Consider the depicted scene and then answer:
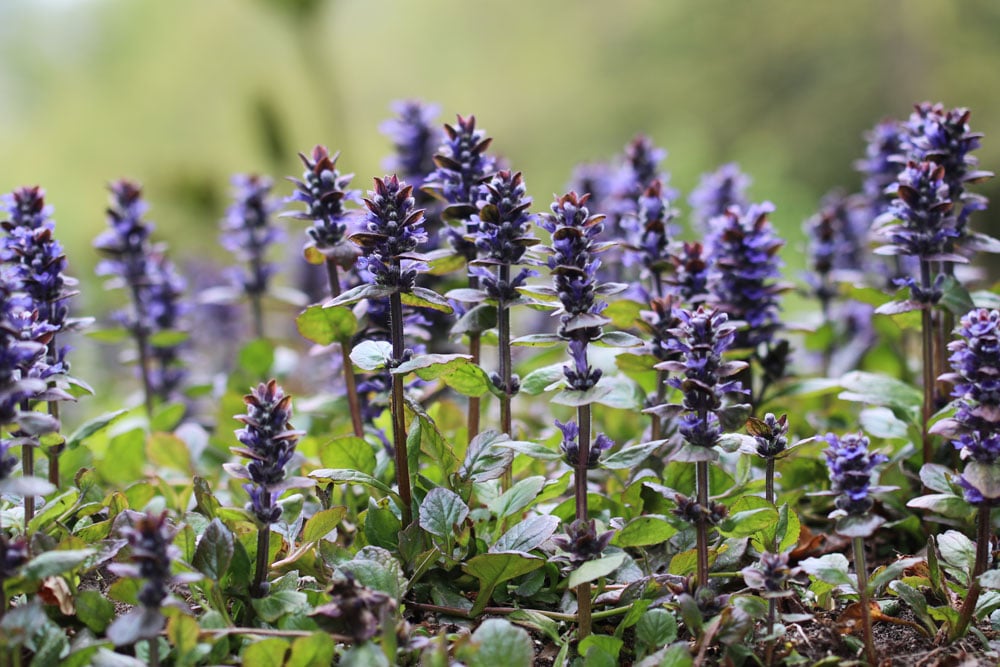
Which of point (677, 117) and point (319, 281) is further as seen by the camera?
point (677, 117)

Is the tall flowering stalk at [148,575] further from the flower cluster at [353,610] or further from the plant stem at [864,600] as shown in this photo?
the plant stem at [864,600]

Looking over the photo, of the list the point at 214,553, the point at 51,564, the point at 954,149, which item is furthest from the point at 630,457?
the point at 954,149

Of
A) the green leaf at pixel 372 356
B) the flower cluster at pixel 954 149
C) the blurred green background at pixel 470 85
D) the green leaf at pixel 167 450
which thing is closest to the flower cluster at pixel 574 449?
the green leaf at pixel 372 356

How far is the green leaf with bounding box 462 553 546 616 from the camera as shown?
6.57 ft

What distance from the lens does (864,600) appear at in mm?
A: 1933

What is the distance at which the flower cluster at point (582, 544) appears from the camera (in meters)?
1.97

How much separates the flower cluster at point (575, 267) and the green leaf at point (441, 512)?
527 millimetres

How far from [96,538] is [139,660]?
0.49 metres

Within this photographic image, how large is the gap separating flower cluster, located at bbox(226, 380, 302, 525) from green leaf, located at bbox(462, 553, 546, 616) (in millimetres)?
490

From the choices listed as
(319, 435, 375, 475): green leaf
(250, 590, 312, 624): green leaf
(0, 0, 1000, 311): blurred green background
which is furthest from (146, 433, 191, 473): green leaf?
(0, 0, 1000, 311): blurred green background

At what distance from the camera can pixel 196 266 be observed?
23.5 ft

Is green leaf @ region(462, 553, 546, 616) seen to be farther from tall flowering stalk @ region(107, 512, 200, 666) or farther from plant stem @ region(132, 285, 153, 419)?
plant stem @ region(132, 285, 153, 419)

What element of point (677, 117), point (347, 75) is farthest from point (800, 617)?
point (347, 75)

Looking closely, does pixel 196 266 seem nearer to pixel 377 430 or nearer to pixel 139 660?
pixel 377 430
